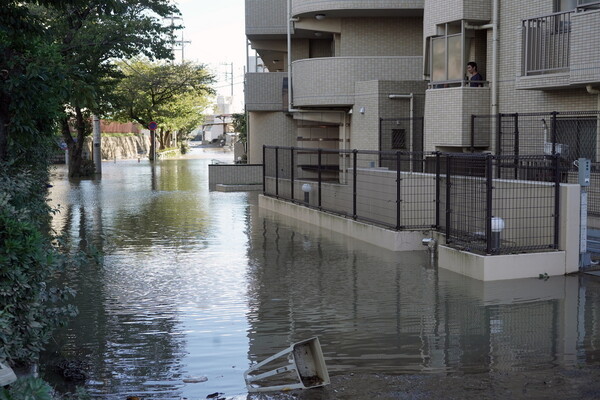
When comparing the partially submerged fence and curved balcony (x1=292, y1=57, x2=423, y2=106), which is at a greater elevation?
curved balcony (x1=292, y1=57, x2=423, y2=106)

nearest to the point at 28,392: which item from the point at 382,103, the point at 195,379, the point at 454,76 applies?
the point at 195,379

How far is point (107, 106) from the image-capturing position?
134 ft

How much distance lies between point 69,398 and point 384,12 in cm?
2084

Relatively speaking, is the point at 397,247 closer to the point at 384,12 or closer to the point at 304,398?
the point at 304,398

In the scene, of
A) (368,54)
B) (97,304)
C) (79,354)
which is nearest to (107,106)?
(368,54)

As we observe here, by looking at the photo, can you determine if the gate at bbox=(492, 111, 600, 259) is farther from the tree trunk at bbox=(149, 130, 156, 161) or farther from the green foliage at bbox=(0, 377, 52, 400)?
the tree trunk at bbox=(149, 130, 156, 161)

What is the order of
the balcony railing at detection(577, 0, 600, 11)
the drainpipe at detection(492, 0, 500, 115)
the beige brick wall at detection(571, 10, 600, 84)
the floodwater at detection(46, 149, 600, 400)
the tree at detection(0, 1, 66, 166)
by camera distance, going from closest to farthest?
the floodwater at detection(46, 149, 600, 400) → the tree at detection(0, 1, 66, 166) → the beige brick wall at detection(571, 10, 600, 84) → the balcony railing at detection(577, 0, 600, 11) → the drainpipe at detection(492, 0, 500, 115)

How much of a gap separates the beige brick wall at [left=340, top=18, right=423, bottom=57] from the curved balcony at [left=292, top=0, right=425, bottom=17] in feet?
1.98

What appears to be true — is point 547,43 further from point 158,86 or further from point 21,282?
point 158,86

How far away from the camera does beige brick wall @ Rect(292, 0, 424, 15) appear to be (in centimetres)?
2473

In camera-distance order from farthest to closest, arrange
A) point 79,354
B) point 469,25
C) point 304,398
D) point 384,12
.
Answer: point 384,12
point 469,25
point 79,354
point 304,398

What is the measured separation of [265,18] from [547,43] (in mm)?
18505

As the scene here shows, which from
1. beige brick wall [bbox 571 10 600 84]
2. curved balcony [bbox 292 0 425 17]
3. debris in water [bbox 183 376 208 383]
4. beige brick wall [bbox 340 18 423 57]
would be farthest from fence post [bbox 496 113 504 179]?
debris in water [bbox 183 376 208 383]

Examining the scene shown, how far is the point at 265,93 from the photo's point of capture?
3341 cm
